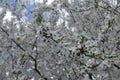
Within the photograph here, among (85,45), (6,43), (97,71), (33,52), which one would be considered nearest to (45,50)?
(33,52)

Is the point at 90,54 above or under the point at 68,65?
above

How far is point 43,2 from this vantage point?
6441 mm

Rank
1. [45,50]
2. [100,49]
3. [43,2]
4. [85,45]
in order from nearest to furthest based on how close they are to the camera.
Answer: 1. [85,45]
2. [100,49]
3. [45,50]
4. [43,2]

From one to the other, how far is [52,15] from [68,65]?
5.38ft

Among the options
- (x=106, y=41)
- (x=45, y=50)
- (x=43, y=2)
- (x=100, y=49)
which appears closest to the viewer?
(x=100, y=49)

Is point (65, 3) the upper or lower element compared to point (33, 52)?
upper


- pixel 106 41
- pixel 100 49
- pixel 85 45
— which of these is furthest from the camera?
pixel 106 41

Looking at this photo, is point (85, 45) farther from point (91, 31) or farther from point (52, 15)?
point (52, 15)

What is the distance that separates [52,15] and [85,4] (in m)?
0.67

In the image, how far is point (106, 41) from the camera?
4.95 m

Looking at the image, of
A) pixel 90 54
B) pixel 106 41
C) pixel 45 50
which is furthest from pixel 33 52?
pixel 90 54

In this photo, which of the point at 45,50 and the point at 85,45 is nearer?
the point at 85,45

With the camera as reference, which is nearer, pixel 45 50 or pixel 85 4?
pixel 45 50

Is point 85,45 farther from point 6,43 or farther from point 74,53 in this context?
point 6,43
